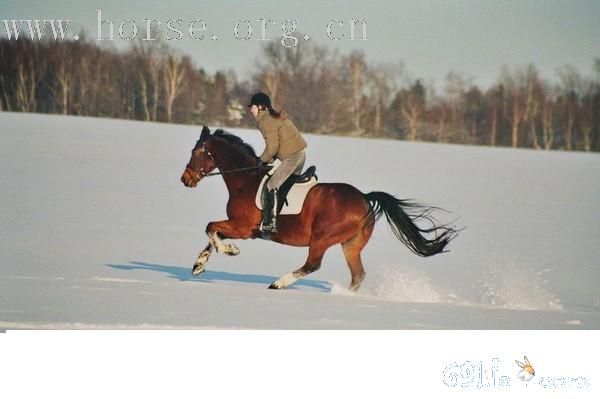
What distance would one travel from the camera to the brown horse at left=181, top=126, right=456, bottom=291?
8.10m

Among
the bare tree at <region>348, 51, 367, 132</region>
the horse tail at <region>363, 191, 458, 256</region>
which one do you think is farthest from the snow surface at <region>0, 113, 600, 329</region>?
the horse tail at <region>363, 191, 458, 256</region>

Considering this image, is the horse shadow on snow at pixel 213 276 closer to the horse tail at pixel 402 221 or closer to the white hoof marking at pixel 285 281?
the white hoof marking at pixel 285 281

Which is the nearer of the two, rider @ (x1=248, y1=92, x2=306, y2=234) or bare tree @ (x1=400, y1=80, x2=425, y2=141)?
rider @ (x1=248, y1=92, x2=306, y2=234)

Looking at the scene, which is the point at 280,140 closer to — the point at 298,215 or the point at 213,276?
the point at 298,215

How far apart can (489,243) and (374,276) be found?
1.37 metres

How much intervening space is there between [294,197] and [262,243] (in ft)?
3.08

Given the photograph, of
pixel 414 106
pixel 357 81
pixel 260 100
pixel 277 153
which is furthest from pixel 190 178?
pixel 414 106

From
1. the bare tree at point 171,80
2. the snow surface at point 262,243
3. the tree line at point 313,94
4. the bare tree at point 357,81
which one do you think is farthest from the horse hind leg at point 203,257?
the bare tree at point 357,81

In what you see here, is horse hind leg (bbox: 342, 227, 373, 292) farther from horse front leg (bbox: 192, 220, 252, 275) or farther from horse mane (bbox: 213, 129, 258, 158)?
horse mane (bbox: 213, 129, 258, 158)

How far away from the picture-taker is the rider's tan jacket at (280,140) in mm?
8078

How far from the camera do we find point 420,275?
8930 millimetres

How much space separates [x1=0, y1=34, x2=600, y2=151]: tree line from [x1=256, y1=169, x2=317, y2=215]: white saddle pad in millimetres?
1070
